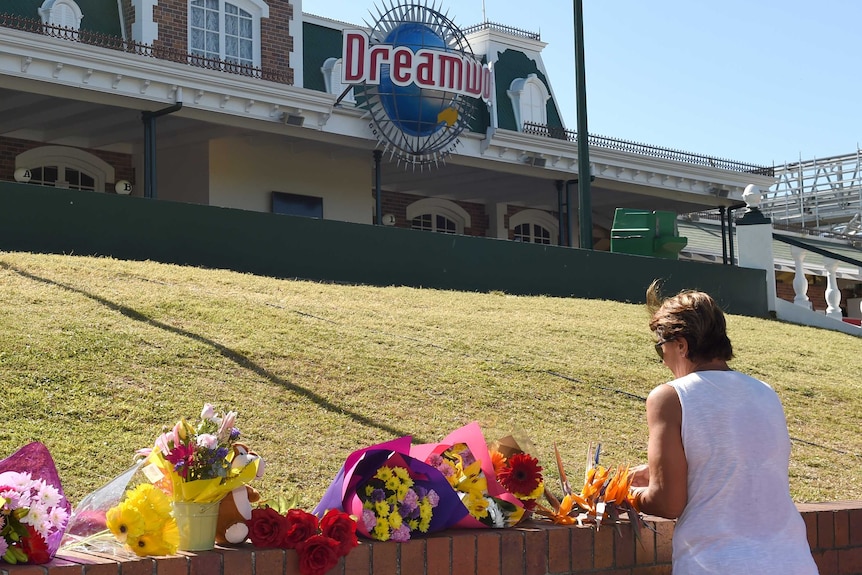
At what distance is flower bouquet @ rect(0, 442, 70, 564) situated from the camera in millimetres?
2805

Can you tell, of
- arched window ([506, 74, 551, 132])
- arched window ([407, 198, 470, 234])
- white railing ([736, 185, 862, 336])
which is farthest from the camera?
arched window ([407, 198, 470, 234])

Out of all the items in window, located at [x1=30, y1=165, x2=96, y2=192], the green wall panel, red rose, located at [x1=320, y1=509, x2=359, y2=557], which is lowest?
red rose, located at [x1=320, y1=509, x2=359, y2=557]

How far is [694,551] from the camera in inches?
126

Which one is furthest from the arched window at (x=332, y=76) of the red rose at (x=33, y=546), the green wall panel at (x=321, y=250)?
the red rose at (x=33, y=546)

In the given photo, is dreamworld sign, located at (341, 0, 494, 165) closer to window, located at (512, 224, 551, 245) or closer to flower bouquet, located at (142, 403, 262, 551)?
window, located at (512, 224, 551, 245)

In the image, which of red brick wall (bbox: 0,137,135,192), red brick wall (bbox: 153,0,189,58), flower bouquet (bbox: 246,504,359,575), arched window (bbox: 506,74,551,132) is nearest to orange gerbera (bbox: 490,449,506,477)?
flower bouquet (bbox: 246,504,359,575)

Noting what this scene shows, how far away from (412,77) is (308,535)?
17.6 meters

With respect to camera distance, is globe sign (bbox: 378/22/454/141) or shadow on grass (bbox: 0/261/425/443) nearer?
shadow on grass (bbox: 0/261/425/443)

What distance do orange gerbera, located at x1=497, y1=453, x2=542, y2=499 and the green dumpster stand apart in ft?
58.6

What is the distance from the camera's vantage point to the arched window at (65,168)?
65.9 ft

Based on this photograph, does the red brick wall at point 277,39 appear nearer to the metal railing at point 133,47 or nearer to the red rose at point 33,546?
the metal railing at point 133,47

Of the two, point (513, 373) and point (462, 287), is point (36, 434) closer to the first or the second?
point (513, 373)

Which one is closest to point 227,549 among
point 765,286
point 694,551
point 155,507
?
point 155,507

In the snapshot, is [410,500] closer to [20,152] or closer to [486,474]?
[486,474]
